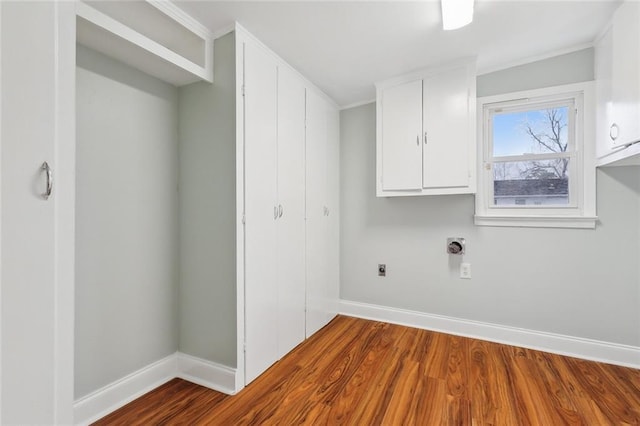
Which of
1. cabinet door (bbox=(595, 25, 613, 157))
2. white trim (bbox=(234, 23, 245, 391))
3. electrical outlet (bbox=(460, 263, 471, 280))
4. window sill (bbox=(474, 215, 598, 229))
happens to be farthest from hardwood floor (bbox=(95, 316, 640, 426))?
cabinet door (bbox=(595, 25, 613, 157))

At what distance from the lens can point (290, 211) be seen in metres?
2.18

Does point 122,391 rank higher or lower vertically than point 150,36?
lower

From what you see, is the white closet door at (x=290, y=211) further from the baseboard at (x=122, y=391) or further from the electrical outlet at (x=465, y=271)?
the electrical outlet at (x=465, y=271)

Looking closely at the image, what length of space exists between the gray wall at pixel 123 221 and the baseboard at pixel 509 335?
5.96 ft

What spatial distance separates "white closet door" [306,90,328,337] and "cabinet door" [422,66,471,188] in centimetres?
92

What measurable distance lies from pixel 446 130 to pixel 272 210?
59.8 inches

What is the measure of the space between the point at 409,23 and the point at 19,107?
1.91 metres

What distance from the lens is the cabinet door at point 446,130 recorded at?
7.11 feet

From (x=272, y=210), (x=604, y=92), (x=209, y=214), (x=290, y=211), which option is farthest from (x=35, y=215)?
(x=604, y=92)

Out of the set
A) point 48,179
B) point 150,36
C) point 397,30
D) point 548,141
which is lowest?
point 48,179

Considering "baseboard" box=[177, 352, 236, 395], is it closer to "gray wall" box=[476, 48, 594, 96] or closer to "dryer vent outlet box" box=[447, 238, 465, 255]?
"dryer vent outlet box" box=[447, 238, 465, 255]

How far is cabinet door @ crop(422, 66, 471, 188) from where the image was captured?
217 centimetres

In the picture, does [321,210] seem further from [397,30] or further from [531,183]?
[531,183]

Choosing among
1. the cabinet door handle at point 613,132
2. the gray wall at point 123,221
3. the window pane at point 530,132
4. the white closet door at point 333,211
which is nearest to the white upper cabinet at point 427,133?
the window pane at point 530,132
